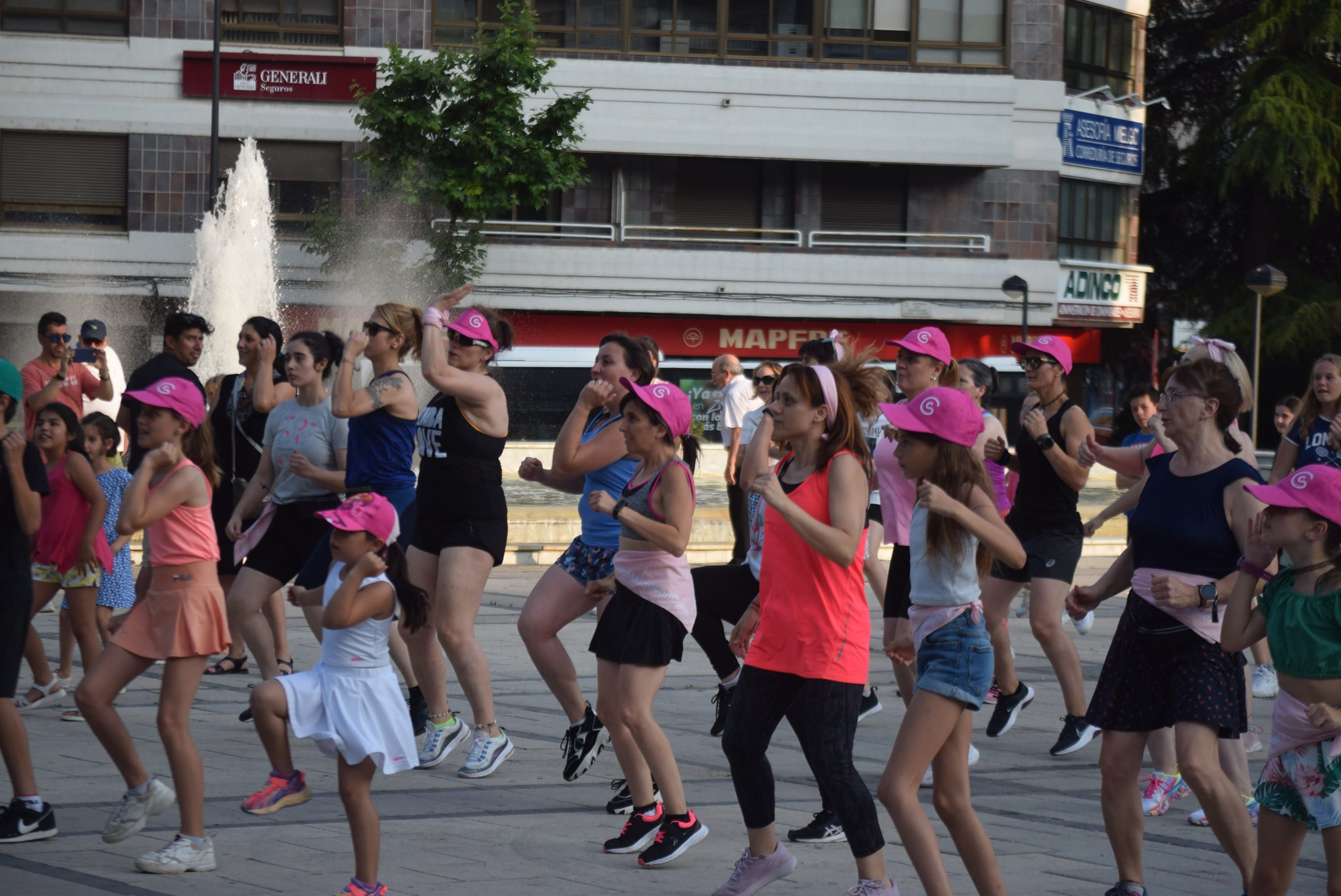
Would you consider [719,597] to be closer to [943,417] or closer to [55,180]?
[943,417]

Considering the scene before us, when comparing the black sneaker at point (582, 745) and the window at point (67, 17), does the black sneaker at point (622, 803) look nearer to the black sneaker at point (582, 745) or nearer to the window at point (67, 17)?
the black sneaker at point (582, 745)

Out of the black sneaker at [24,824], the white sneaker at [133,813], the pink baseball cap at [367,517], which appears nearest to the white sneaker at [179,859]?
the white sneaker at [133,813]

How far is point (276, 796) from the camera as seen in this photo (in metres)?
6.52

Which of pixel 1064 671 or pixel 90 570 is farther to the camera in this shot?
pixel 90 570

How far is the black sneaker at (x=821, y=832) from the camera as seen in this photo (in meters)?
6.36

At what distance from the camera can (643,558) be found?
6.25m

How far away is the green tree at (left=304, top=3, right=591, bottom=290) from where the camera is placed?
33.9m

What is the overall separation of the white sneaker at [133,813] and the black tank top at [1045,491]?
14.8 ft

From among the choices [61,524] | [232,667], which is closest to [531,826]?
[61,524]

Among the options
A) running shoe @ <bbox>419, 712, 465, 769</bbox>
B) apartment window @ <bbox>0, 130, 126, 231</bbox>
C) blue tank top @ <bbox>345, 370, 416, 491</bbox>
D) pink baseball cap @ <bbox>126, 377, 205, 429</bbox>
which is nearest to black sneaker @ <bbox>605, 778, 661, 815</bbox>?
running shoe @ <bbox>419, 712, 465, 769</bbox>

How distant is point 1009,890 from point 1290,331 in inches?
1300

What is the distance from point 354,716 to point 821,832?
201 centimetres

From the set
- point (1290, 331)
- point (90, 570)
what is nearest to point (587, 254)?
point (1290, 331)

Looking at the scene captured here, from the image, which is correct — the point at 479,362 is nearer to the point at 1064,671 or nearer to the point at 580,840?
the point at 580,840
